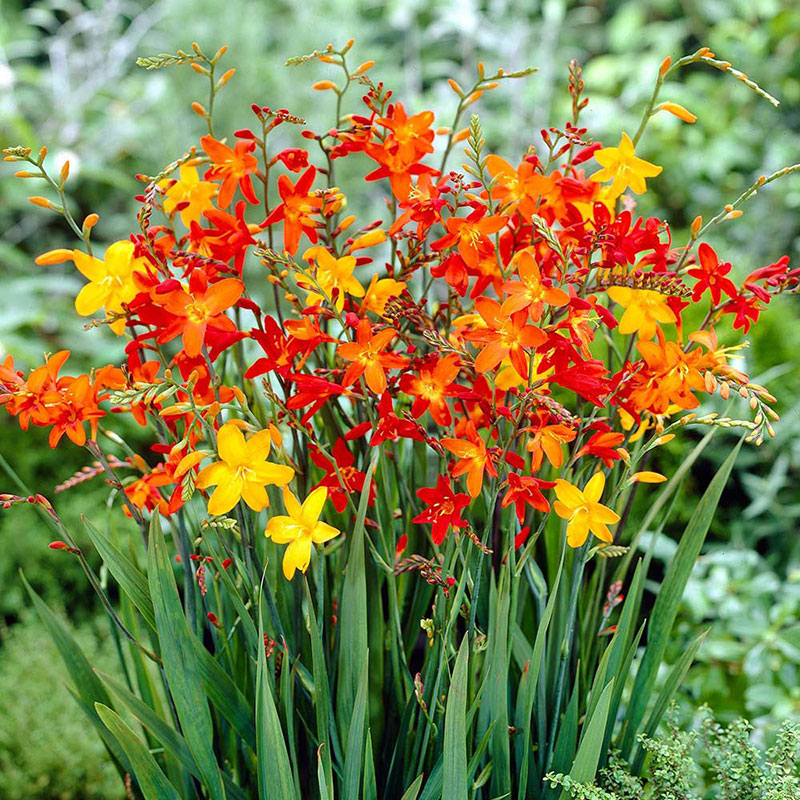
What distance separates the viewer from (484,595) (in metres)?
0.82

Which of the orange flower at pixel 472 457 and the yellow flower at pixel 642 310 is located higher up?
the yellow flower at pixel 642 310

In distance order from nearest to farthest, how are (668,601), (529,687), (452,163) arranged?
(529,687), (668,601), (452,163)

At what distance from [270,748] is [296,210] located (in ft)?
1.46

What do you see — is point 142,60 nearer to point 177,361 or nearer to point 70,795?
point 177,361

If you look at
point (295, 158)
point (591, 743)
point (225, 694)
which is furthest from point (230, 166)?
point (591, 743)

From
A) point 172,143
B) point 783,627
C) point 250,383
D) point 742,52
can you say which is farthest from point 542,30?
point 250,383

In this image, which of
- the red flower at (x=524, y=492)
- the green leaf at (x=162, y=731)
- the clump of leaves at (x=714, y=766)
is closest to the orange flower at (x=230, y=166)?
the red flower at (x=524, y=492)

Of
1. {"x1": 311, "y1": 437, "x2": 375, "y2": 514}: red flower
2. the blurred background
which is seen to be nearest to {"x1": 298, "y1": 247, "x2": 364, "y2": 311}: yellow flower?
{"x1": 311, "y1": 437, "x2": 375, "y2": 514}: red flower

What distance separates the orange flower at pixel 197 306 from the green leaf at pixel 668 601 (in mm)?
500

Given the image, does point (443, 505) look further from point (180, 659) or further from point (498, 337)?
point (180, 659)

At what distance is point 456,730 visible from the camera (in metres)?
0.68

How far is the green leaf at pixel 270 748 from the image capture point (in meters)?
0.69

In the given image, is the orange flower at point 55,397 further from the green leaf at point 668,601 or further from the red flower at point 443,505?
the green leaf at point 668,601

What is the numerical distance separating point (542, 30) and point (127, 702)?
13.1 feet
